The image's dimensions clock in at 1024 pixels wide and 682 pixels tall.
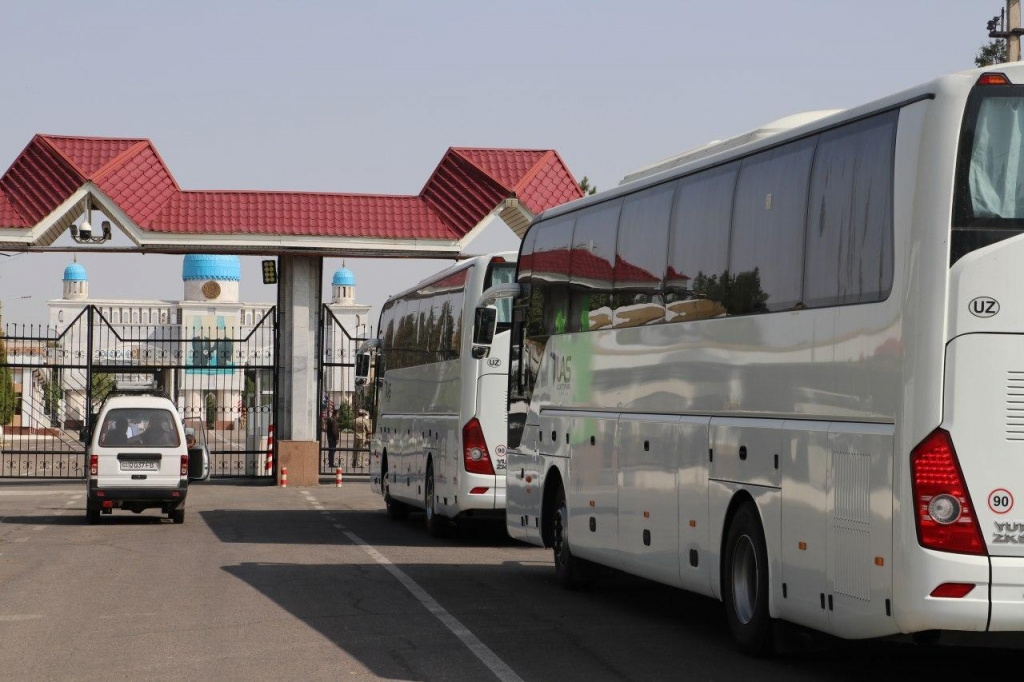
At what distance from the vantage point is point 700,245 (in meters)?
11.8

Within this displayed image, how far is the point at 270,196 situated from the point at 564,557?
22006 mm

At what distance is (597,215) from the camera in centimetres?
1448

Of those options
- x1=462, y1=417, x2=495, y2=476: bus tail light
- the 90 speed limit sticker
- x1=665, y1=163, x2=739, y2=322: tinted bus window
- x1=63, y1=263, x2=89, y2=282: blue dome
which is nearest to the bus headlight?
the 90 speed limit sticker

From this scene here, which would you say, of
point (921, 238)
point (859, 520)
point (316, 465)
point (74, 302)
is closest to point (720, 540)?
point (859, 520)

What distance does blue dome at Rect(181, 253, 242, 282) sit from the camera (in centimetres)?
12262

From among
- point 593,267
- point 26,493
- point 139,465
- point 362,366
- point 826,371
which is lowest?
point 26,493

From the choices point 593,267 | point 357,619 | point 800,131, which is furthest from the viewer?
point 593,267

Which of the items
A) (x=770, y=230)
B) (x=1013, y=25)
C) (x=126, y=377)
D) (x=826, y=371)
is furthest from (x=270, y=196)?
(x=126, y=377)

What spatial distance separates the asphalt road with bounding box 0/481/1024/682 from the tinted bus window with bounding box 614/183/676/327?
2454 mm

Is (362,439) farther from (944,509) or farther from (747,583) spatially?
(944,509)

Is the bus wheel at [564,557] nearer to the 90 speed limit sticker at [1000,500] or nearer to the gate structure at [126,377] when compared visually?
the 90 speed limit sticker at [1000,500]

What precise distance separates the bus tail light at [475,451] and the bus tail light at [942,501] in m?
12.0

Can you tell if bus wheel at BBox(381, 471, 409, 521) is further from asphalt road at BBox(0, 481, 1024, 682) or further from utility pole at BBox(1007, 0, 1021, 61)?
utility pole at BBox(1007, 0, 1021, 61)

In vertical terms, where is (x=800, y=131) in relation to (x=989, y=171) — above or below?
above
